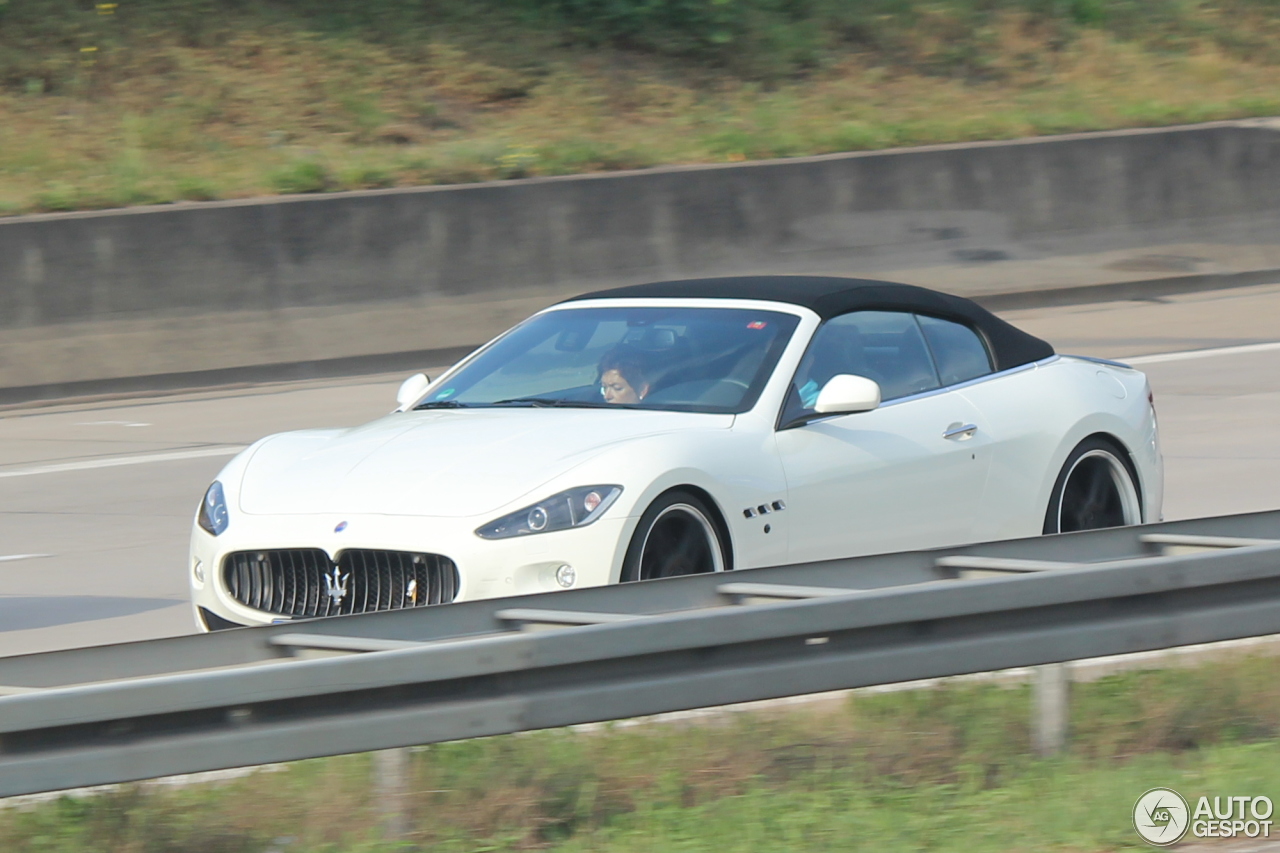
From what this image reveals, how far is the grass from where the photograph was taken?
1714 centimetres

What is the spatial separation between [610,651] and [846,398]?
8.59ft

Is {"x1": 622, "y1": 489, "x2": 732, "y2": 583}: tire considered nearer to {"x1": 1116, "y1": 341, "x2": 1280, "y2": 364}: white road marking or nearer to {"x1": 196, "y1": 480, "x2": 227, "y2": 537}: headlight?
{"x1": 196, "y1": 480, "x2": 227, "y2": 537}: headlight

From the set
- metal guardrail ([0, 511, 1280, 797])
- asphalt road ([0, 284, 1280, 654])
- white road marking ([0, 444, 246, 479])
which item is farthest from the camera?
white road marking ([0, 444, 246, 479])

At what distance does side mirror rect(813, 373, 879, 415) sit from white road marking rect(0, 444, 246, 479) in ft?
19.6

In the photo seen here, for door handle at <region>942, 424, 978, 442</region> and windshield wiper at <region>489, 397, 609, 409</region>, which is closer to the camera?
windshield wiper at <region>489, 397, 609, 409</region>

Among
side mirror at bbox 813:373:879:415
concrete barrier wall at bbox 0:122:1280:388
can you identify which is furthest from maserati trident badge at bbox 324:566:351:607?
concrete barrier wall at bbox 0:122:1280:388

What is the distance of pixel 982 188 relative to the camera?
1841 cm

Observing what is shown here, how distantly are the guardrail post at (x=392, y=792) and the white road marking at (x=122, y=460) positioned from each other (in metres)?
7.57

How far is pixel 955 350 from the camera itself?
7637 millimetres

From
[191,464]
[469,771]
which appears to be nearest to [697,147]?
[191,464]

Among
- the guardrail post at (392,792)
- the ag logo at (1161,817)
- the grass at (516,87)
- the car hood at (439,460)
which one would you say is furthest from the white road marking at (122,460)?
the ag logo at (1161,817)

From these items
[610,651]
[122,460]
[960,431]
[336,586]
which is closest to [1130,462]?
[960,431]

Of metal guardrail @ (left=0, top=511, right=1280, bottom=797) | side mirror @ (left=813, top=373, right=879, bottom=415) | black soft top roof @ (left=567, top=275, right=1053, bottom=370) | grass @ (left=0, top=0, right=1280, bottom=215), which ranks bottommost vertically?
metal guardrail @ (left=0, top=511, right=1280, bottom=797)

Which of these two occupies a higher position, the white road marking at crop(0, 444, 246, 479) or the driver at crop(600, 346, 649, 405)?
the driver at crop(600, 346, 649, 405)
